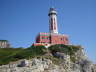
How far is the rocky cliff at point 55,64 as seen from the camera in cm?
5109

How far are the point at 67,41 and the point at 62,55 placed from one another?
51.8 ft

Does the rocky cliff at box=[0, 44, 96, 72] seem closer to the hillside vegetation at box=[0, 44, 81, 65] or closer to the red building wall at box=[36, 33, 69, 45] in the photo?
the hillside vegetation at box=[0, 44, 81, 65]

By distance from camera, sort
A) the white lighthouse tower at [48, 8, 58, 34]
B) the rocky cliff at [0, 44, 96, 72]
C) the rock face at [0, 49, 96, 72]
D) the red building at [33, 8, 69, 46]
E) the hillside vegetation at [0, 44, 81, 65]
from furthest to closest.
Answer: the white lighthouse tower at [48, 8, 58, 34] < the red building at [33, 8, 69, 46] < the hillside vegetation at [0, 44, 81, 65] < the rocky cliff at [0, 44, 96, 72] < the rock face at [0, 49, 96, 72]

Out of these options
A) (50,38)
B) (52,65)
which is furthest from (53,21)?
A: (52,65)

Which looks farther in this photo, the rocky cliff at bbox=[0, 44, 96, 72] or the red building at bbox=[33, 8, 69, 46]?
the red building at bbox=[33, 8, 69, 46]

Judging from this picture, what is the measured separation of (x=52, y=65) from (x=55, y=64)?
1.72 meters

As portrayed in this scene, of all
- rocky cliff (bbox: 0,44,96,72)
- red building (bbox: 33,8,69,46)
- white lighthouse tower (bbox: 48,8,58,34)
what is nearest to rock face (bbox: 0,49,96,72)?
rocky cliff (bbox: 0,44,96,72)

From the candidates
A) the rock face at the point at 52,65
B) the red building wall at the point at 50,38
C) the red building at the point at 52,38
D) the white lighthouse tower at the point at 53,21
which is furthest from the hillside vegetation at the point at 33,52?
the white lighthouse tower at the point at 53,21

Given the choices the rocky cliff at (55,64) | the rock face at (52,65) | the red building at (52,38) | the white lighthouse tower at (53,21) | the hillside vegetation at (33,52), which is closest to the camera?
the rock face at (52,65)

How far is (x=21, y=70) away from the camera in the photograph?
49.6 meters

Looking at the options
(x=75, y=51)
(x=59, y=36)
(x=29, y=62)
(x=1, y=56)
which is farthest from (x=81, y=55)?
(x=1, y=56)

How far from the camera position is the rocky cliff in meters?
51.1

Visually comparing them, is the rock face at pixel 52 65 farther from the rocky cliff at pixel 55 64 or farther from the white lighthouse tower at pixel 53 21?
the white lighthouse tower at pixel 53 21

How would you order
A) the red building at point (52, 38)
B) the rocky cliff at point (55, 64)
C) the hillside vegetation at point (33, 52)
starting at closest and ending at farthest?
the rocky cliff at point (55, 64) → the hillside vegetation at point (33, 52) → the red building at point (52, 38)
